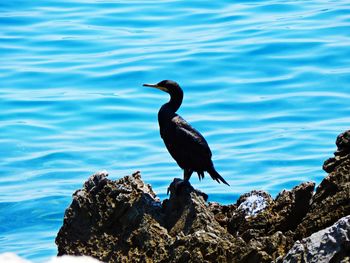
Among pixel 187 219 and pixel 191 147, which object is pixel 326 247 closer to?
pixel 187 219

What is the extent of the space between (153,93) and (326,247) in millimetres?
7651

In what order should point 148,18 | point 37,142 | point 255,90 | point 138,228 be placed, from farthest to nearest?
point 148,18, point 255,90, point 37,142, point 138,228

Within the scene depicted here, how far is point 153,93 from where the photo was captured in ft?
40.7

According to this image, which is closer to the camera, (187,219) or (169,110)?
(187,219)

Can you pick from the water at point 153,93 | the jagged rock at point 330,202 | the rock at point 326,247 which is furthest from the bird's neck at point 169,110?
the rock at point 326,247

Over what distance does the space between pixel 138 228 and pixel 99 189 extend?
1.36 feet

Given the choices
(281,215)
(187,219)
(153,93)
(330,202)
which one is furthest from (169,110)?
(153,93)

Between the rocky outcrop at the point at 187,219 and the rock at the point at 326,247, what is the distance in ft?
1.64

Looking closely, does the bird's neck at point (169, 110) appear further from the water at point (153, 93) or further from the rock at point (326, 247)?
the rock at point (326, 247)

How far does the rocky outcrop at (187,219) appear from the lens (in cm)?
554

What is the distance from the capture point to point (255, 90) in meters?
12.3

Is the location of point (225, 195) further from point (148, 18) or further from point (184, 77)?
point (148, 18)

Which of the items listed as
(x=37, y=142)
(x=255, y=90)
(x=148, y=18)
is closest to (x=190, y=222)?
(x=37, y=142)

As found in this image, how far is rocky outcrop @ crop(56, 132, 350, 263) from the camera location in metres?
5.54
